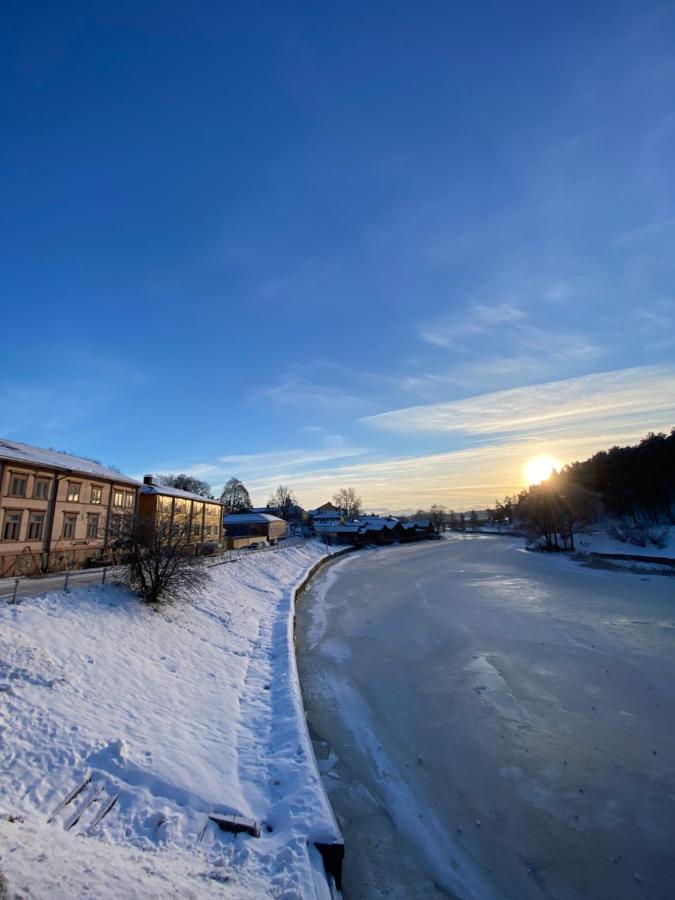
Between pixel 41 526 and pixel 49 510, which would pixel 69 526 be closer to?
pixel 49 510

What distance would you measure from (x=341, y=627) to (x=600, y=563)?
3203 centimetres

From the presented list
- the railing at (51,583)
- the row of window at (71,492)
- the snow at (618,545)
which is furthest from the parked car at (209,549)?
the snow at (618,545)

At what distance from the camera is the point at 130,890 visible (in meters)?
4.69

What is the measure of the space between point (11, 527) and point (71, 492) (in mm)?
4261

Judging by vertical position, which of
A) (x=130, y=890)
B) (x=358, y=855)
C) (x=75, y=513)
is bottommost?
(x=358, y=855)

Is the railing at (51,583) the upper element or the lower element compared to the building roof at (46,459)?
lower

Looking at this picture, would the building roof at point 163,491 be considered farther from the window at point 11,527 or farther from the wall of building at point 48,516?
the window at point 11,527

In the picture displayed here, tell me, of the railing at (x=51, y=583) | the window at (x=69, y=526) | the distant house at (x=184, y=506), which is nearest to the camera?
the railing at (x=51, y=583)

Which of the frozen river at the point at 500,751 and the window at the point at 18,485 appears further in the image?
the window at the point at 18,485

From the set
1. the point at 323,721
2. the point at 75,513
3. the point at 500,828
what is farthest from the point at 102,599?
the point at 75,513

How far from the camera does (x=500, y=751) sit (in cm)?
945

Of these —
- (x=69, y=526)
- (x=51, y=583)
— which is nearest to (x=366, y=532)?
(x=69, y=526)

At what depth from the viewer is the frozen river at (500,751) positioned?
21.2ft

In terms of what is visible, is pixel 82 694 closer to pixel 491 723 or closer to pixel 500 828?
pixel 500 828
